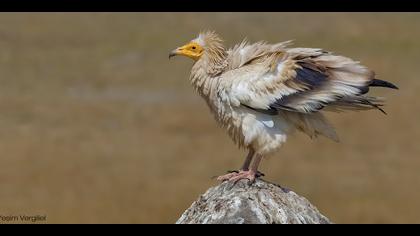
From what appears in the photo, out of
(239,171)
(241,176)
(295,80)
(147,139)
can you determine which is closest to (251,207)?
(241,176)

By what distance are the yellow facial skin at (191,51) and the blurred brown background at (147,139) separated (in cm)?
149

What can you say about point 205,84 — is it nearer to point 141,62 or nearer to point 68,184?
point 68,184

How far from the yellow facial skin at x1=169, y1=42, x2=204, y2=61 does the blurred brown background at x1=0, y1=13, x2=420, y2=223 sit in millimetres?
1486

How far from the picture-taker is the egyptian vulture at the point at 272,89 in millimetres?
10172

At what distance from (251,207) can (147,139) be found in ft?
75.7

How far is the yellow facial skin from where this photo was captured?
10.7 meters

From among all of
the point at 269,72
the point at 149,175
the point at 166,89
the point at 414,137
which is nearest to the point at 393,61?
the point at 166,89

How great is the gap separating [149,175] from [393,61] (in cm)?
2359

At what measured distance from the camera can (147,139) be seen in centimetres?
3194

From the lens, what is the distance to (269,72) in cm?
1044

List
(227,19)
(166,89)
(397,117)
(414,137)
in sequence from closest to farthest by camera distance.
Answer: (414,137)
(397,117)
(166,89)
(227,19)

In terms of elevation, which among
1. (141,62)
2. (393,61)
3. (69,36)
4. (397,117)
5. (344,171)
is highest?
(69,36)

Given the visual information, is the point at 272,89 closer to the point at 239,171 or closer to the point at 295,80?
the point at 295,80

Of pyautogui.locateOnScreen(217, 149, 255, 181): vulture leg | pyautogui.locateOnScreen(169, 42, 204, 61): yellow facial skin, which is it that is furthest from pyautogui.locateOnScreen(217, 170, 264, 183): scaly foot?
pyautogui.locateOnScreen(169, 42, 204, 61): yellow facial skin
